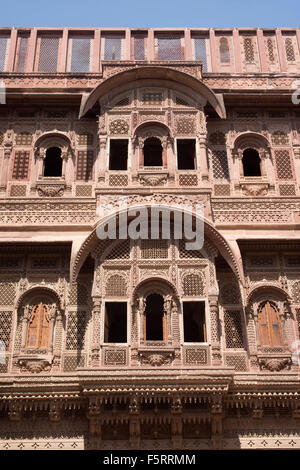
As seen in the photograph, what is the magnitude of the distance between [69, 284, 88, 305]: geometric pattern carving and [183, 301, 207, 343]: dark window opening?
211 centimetres

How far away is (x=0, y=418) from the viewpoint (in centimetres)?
1199

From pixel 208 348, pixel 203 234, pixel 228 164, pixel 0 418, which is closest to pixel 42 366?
pixel 0 418

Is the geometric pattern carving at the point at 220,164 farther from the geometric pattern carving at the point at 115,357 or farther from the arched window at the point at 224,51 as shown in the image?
the geometric pattern carving at the point at 115,357

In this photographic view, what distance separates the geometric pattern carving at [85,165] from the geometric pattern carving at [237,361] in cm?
517

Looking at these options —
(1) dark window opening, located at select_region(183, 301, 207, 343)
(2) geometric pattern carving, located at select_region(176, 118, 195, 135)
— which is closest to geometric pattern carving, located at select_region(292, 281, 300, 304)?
(1) dark window opening, located at select_region(183, 301, 207, 343)

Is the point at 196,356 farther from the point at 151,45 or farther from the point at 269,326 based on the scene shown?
the point at 151,45

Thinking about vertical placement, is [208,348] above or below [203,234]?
below

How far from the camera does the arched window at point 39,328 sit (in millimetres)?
12781

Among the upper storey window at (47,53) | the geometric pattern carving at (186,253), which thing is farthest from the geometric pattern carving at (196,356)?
the upper storey window at (47,53)

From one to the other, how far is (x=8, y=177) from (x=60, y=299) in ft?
10.9

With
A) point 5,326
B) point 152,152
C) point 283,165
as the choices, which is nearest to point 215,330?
point 5,326

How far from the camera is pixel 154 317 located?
49.0 feet

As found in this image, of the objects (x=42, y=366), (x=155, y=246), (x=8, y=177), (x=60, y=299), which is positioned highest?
(x=8, y=177)
